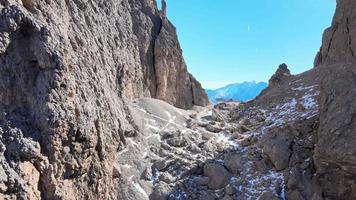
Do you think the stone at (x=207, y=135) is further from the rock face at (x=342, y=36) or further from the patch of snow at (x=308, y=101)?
the rock face at (x=342, y=36)

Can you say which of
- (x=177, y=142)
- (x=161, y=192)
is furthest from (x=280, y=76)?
(x=161, y=192)

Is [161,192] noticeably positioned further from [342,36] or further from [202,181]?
[342,36]

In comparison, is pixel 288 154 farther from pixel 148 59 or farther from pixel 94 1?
pixel 148 59

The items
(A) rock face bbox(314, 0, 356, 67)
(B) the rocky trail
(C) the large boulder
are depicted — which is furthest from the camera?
(A) rock face bbox(314, 0, 356, 67)

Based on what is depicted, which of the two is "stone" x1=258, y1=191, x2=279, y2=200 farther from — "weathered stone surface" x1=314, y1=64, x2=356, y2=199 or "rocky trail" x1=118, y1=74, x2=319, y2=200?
"weathered stone surface" x1=314, y1=64, x2=356, y2=199

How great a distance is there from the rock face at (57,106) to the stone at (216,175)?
6465 mm

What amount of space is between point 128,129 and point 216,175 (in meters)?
8.63

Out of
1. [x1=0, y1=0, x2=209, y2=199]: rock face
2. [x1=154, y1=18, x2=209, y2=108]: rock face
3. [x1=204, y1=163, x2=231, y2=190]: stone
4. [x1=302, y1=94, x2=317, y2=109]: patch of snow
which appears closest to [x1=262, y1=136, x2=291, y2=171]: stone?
[x1=204, y1=163, x2=231, y2=190]: stone

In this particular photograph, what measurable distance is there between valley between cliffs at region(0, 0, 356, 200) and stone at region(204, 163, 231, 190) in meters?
0.08

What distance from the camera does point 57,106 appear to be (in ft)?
70.0

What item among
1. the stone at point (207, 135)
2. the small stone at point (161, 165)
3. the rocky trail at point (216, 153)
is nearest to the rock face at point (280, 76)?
the rocky trail at point (216, 153)

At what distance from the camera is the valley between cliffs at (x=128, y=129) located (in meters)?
20.3

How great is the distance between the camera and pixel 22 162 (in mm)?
18828

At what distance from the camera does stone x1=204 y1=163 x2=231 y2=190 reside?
25938mm
